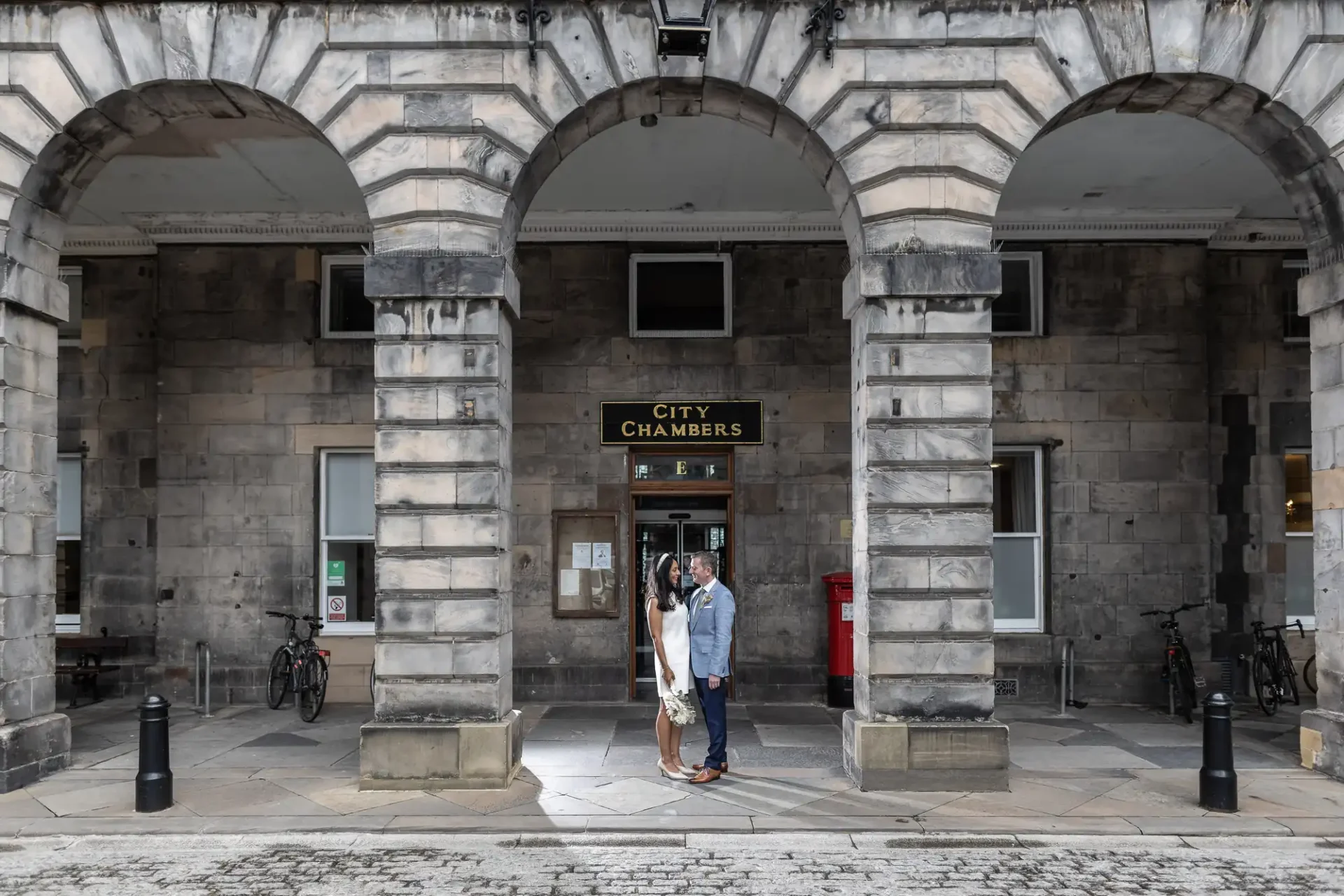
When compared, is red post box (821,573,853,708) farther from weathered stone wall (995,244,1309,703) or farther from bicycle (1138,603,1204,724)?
bicycle (1138,603,1204,724)

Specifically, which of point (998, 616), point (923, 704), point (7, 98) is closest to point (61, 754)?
point (7, 98)

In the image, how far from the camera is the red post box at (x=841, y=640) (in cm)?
1206

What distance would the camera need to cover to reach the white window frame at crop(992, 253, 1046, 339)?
1300cm

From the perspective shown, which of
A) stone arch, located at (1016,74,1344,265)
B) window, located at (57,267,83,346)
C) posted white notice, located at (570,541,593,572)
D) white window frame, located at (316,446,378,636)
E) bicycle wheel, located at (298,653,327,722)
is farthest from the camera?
window, located at (57,267,83,346)

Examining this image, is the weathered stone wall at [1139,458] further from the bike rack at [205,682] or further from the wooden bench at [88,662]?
the wooden bench at [88,662]

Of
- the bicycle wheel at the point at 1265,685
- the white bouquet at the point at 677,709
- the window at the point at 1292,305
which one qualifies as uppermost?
the window at the point at 1292,305

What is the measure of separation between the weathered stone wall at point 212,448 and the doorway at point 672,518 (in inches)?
144

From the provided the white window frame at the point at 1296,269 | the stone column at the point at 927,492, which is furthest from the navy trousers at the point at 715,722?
the white window frame at the point at 1296,269

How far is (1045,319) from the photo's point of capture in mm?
13000

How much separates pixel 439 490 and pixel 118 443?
6.98m

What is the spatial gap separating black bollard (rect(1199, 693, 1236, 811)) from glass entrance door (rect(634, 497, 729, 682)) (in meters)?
6.30

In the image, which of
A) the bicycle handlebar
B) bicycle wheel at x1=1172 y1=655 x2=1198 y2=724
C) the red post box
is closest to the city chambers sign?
the red post box

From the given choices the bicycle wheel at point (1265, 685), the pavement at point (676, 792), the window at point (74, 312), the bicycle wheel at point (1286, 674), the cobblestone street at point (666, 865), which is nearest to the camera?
the cobblestone street at point (666, 865)

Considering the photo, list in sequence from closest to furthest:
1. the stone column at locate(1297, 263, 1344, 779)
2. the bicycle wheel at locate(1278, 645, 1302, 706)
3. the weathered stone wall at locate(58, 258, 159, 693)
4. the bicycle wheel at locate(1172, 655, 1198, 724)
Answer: the stone column at locate(1297, 263, 1344, 779) < the bicycle wheel at locate(1172, 655, 1198, 724) < the bicycle wheel at locate(1278, 645, 1302, 706) < the weathered stone wall at locate(58, 258, 159, 693)
